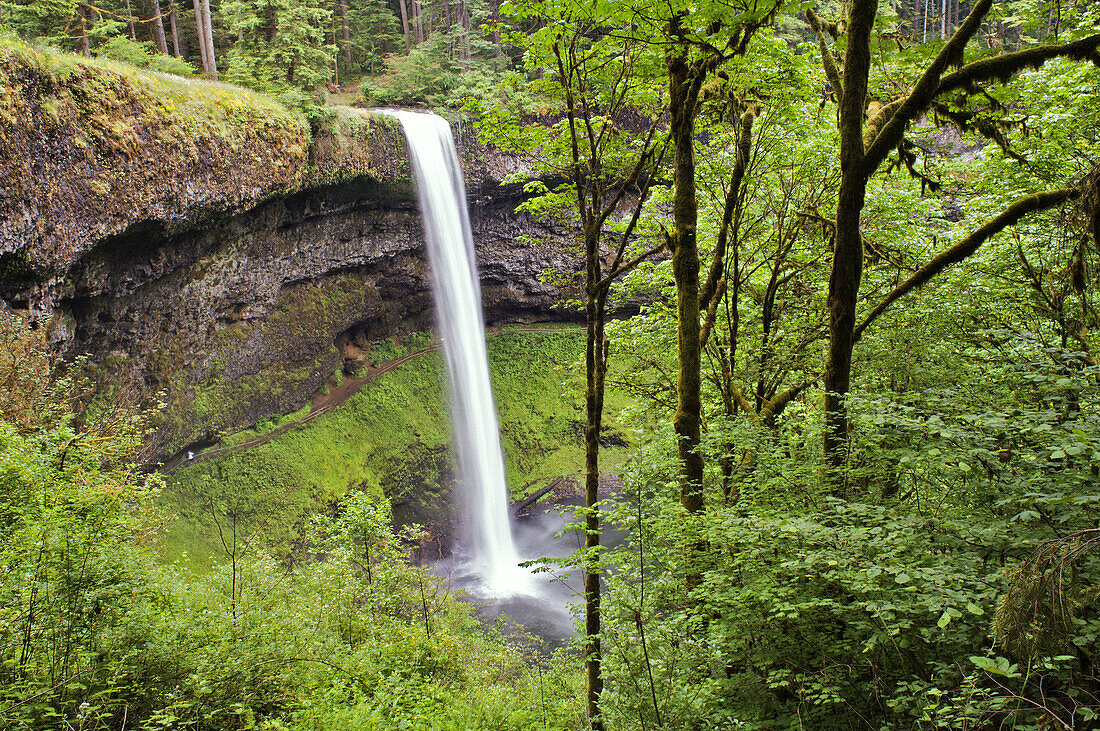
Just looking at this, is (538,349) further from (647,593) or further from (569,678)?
(647,593)

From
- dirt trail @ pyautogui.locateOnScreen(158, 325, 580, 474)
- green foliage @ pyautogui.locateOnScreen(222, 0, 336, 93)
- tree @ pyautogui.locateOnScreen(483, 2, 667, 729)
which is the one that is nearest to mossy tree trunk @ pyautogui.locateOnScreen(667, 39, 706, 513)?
tree @ pyautogui.locateOnScreen(483, 2, 667, 729)

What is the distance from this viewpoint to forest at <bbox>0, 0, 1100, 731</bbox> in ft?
9.61

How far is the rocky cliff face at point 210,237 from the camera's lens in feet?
36.3

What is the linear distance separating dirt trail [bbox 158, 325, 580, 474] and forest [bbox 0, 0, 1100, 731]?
770cm

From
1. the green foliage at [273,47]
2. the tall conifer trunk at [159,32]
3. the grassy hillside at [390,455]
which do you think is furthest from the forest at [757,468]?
the tall conifer trunk at [159,32]

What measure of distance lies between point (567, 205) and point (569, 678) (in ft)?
25.3

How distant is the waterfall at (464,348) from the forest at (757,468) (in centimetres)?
1002

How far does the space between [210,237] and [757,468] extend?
690 inches

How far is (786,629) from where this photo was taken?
11.8ft

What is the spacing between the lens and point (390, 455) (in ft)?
72.5

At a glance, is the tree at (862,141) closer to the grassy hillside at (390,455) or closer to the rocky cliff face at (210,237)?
the rocky cliff face at (210,237)

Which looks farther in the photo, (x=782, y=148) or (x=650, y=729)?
(x=782, y=148)

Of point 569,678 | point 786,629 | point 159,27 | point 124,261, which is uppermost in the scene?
point 159,27

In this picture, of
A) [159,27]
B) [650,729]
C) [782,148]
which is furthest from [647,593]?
[159,27]
